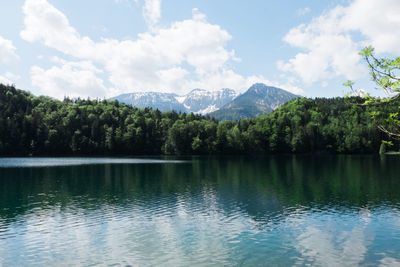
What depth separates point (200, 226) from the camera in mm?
32312

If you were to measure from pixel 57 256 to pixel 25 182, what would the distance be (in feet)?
157

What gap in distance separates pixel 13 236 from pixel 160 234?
13.7m

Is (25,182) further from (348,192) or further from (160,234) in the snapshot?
(348,192)

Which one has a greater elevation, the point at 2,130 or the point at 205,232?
the point at 2,130

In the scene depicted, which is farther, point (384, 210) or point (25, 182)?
point (25, 182)

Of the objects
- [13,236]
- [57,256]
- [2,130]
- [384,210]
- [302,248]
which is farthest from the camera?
[2,130]

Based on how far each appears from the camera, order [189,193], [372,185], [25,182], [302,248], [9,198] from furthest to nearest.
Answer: [25,182] → [372,185] → [189,193] → [9,198] → [302,248]

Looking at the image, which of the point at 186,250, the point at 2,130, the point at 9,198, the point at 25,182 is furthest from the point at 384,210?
the point at 2,130

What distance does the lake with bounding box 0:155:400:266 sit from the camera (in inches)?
932

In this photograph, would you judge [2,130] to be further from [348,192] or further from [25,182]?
[348,192]

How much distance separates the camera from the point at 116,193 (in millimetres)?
52531

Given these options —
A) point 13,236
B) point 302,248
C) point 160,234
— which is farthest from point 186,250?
point 13,236

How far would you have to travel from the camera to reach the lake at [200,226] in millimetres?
23672

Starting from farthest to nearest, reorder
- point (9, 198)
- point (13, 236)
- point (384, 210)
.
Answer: point (9, 198) < point (384, 210) < point (13, 236)
